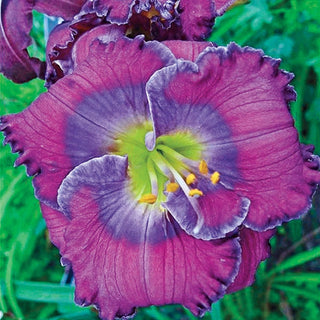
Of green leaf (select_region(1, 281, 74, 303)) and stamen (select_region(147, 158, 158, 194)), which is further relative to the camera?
green leaf (select_region(1, 281, 74, 303))

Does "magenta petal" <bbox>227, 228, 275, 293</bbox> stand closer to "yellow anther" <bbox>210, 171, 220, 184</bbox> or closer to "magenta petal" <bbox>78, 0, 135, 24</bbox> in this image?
"yellow anther" <bbox>210, 171, 220, 184</bbox>

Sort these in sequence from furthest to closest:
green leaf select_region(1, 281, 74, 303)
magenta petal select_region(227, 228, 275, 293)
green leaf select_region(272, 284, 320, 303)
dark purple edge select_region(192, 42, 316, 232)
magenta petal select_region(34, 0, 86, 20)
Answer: green leaf select_region(272, 284, 320, 303) < green leaf select_region(1, 281, 74, 303) < magenta petal select_region(34, 0, 86, 20) < magenta petal select_region(227, 228, 275, 293) < dark purple edge select_region(192, 42, 316, 232)

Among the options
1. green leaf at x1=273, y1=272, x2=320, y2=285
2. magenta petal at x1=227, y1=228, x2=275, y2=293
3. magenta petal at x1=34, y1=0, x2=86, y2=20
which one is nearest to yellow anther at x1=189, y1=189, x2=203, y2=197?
magenta petal at x1=227, y1=228, x2=275, y2=293

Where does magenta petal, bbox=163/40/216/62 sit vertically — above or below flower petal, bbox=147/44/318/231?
above

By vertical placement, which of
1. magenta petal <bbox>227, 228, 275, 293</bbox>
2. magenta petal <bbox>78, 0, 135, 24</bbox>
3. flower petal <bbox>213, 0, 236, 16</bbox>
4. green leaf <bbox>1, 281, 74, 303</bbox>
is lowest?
green leaf <bbox>1, 281, 74, 303</bbox>

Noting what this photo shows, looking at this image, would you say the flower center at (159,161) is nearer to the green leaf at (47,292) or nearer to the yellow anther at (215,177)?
the yellow anther at (215,177)

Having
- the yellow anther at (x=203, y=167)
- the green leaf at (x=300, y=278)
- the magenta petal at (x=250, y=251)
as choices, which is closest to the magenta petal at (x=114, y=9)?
the yellow anther at (x=203, y=167)

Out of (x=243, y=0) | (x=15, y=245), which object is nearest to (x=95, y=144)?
(x=243, y=0)
